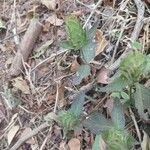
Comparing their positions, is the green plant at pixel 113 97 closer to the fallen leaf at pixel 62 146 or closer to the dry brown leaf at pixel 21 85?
the fallen leaf at pixel 62 146

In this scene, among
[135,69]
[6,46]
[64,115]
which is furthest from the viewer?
[6,46]

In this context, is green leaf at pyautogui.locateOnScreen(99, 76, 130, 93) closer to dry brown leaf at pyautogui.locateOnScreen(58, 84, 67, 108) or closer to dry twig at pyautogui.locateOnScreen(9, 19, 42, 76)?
dry brown leaf at pyautogui.locateOnScreen(58, 84, 67, 108)

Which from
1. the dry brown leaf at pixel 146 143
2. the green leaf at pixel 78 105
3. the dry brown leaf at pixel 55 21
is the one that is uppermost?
the dry brown leaf at pixel 55 21

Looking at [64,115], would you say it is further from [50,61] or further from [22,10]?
[22,10]

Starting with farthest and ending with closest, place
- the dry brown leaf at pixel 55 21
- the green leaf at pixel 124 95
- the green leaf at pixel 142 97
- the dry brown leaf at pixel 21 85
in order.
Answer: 1. the dry brown leaf at pixel 55 21
2. the dry brown leaf at pixel 21 85
3. the green leaf at pixel 124 95
4. the green leaf at pixel 142 97

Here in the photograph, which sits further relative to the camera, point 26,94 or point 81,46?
point 26,94

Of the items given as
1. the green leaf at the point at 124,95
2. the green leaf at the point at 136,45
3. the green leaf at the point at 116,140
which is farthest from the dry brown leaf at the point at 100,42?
the green leaf at the point at 116,140

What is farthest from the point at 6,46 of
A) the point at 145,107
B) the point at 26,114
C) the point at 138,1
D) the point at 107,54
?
the point at 145,107
